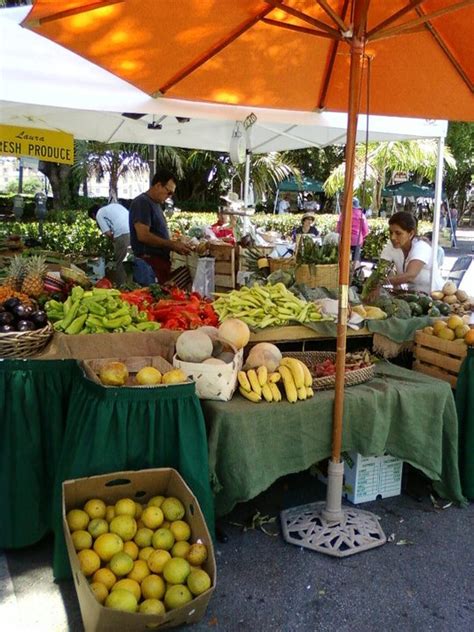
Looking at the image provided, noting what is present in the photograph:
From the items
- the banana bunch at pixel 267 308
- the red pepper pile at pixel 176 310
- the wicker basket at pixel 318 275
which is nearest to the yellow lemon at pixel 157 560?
the red pepper pile at pixel 176 310

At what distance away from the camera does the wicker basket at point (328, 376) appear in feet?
11.1

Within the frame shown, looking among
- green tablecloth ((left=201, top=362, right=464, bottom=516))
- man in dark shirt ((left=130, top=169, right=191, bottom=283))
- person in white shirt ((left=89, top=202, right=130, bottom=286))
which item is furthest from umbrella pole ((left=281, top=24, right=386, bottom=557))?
person in white shirt ((left=89, top=202, right=130, bottom=286))

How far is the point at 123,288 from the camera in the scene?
4.89 m

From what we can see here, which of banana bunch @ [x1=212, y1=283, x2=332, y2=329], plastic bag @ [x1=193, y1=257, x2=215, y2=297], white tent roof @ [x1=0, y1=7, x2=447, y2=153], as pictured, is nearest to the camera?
banana bunch @ [x1=212, y1=283, x2=332, y2=329]

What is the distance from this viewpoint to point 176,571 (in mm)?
2320

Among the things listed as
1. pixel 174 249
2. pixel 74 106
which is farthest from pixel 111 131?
pixel 74 106

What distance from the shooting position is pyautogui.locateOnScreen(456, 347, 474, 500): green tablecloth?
12.0 feet

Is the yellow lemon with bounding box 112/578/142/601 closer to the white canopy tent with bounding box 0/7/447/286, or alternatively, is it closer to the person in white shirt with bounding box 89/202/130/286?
the white canopy tent with bounding box 0/7/447/286

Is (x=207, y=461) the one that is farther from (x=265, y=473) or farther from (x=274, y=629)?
(x=274, y=629)

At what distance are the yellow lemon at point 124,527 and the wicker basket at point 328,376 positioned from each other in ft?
4.35

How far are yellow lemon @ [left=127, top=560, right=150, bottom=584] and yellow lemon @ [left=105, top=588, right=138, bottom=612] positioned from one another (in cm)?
12

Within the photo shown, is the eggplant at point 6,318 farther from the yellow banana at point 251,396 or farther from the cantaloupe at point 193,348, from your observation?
the yellow banana at point 251,396

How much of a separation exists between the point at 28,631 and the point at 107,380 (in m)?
1.11

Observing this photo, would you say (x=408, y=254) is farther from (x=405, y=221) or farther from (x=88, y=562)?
(x=88, y=562)
